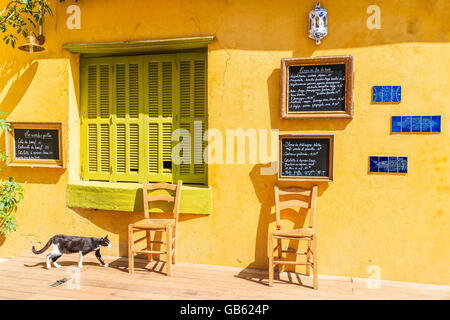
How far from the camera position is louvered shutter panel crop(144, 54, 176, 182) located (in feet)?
14.5

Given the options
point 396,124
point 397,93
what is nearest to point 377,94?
point 397,93

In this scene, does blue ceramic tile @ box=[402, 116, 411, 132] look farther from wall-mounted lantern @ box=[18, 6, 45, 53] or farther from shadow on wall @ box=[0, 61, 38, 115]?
shadow on wall @ box=[0, 61, 38, 115]

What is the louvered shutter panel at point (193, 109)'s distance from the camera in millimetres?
4336

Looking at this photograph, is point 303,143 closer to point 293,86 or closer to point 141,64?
point 293,86

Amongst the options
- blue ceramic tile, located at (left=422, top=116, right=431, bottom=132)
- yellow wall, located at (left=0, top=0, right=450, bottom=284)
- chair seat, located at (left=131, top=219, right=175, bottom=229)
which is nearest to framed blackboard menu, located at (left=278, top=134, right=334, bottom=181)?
yellow wall, located at (left=0, top=0, right=450, bottom=284)

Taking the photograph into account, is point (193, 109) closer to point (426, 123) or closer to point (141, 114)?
point (141, 114)

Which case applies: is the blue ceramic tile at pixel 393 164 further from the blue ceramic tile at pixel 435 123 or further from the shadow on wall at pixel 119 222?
the shadow on wall at pixel 119 222

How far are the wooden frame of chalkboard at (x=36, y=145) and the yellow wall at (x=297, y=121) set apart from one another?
0.13 metres

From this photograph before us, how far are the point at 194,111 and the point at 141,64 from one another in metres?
1.00

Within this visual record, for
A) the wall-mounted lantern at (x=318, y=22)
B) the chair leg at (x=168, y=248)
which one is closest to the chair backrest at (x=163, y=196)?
the chair leg at (x=168, y=248)

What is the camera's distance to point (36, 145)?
15.4 ft

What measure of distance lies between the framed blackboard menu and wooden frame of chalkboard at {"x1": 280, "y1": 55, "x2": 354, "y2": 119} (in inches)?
10.9

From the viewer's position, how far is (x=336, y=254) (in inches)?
154

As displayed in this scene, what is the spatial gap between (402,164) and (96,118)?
4033 mm
